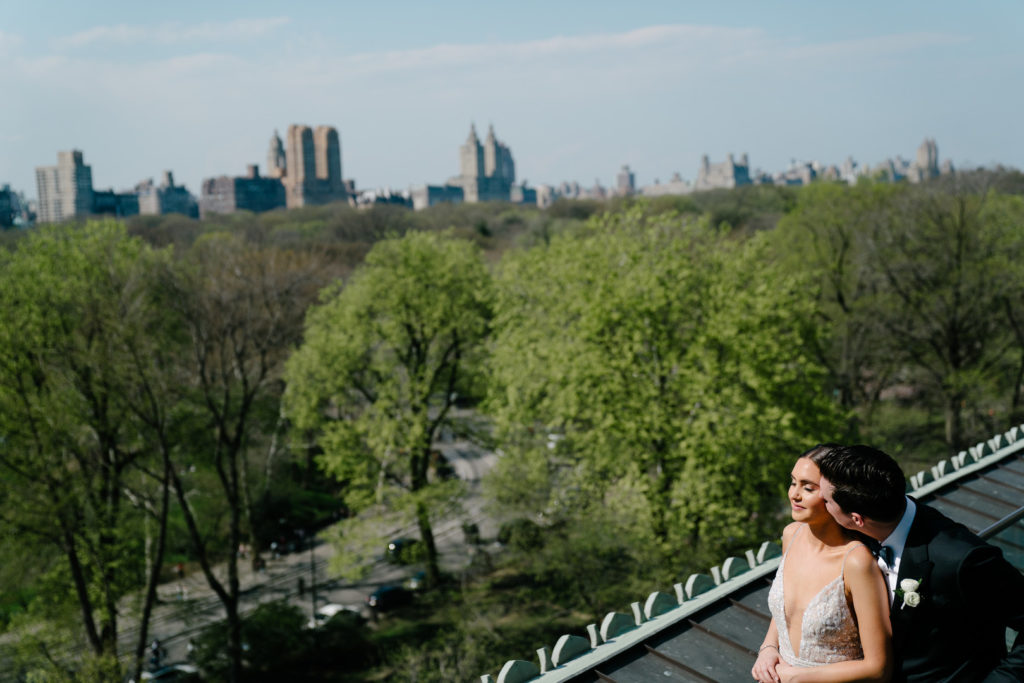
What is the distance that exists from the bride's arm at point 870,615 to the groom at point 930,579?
2.4 inches

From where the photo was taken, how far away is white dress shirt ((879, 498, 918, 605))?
3123 millimetres

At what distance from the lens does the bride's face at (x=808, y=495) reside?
326 centimetres

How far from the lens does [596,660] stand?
4.43 metres

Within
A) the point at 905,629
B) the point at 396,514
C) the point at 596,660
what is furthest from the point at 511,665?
the point at 396,514

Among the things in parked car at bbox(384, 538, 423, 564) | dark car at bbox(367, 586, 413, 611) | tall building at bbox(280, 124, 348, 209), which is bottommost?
dark car at bbox(367, 586, 413, 611)

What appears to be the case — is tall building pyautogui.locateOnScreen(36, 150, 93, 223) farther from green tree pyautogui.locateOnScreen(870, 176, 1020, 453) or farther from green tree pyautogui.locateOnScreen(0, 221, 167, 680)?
green tree pyautogui.locateOnScreen(870, 176, 1020, 453)

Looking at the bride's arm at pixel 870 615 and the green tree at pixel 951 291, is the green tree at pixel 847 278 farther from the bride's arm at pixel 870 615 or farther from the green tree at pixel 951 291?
the bride's arm at pixel 870 615

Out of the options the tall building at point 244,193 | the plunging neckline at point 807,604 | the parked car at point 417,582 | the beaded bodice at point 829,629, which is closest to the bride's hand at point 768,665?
the plunging neckline at point 807,604

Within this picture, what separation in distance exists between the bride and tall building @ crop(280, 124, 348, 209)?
581ft

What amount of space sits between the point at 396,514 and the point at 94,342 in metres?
10.1

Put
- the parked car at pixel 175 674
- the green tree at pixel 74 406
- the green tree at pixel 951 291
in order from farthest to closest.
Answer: the green tree at pixel 951 291, the parked car at pixel 175 674, the green tree at pixel 74 406

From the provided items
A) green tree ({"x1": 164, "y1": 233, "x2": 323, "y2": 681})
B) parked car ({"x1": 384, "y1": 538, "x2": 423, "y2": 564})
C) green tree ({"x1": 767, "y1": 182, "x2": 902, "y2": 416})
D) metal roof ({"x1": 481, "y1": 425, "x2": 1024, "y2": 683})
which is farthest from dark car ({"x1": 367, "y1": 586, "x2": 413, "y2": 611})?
metal roof ({"x1": 481, "y1": 425, "x2": 1024, "y2": 683})

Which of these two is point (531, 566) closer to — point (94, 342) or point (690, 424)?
point (690, 424)

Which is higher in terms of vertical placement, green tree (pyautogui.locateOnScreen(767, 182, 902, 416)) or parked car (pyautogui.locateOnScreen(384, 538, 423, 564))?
green tree (pyautogui.locateOnScreen(767, 182, 902, 416))
